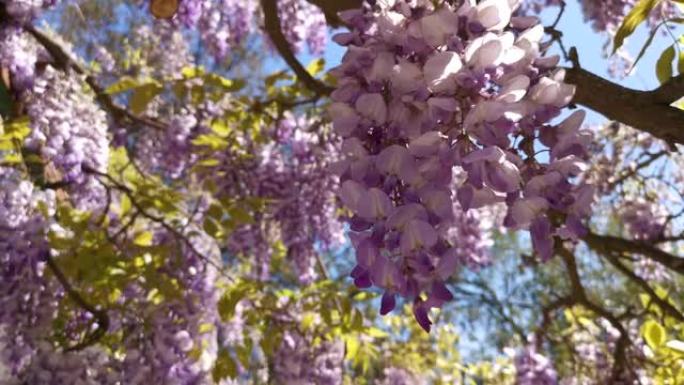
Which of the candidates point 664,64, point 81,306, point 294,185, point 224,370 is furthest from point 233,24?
point 664,64

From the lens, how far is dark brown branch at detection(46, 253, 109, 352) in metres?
2.90

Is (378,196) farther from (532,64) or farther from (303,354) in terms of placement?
(303,354)

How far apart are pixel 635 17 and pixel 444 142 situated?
1.69 ft

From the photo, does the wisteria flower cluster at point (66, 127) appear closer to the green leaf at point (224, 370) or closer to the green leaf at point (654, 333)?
the green leaf at point (224, 370)

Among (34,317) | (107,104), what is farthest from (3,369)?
(107,104)

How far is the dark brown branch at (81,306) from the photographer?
2.90 m

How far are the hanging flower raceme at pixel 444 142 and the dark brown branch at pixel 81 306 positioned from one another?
2.03 metres

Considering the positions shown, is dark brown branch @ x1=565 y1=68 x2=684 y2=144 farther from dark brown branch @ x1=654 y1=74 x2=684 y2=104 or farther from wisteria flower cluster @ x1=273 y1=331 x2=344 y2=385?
wisteria flower cluster @ x1=273 y1=331 x2=344 y2=385

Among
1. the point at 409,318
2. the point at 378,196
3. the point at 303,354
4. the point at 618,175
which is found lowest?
the point at 378,196

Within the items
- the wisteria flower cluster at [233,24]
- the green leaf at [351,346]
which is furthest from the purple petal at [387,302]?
the wisteria flower cluster at [233,24]

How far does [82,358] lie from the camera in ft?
9.35

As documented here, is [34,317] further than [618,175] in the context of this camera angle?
No

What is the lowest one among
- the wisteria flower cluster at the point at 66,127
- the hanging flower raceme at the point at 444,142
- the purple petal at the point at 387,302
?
the purple petal at the point at 387,302

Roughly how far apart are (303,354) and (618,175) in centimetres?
257
